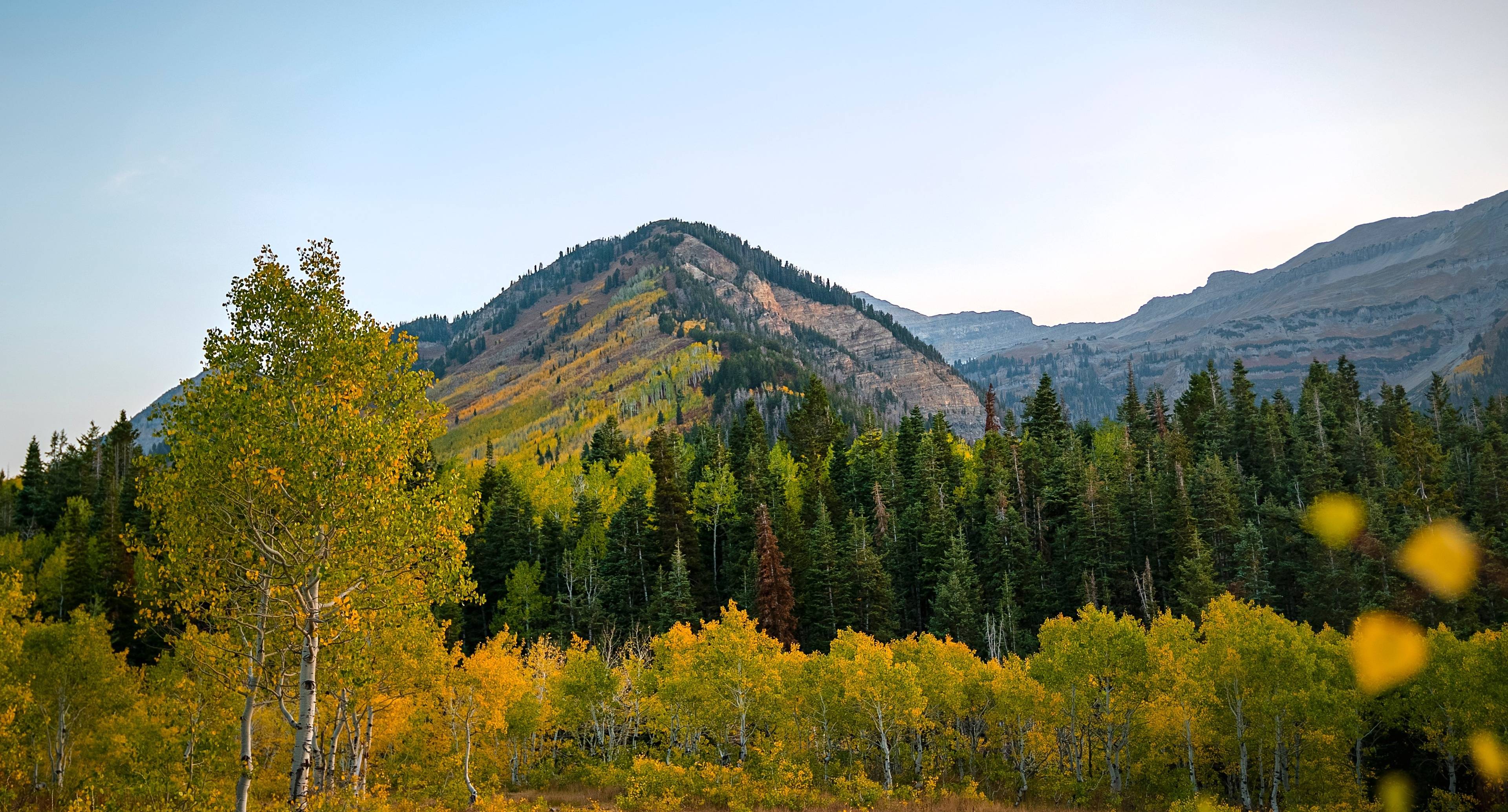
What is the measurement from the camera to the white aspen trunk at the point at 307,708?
20.3 m

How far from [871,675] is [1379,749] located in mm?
34653

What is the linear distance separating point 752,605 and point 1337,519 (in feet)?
187

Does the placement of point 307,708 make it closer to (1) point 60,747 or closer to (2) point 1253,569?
(1) point 60,747

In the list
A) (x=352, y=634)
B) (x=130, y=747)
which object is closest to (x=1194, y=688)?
(x=352, y=634)

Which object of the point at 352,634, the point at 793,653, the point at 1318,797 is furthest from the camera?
the point at 793,653

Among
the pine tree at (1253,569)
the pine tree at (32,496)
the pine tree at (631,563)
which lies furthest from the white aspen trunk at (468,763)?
the pine tree at (32,496)

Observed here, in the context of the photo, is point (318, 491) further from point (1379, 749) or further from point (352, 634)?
point (1379, 749)

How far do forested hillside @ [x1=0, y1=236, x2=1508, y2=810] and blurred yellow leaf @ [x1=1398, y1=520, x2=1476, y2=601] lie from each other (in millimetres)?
311

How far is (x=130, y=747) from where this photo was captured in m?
43.2

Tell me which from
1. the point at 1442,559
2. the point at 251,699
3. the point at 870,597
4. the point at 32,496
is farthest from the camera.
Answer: the point at 32,496

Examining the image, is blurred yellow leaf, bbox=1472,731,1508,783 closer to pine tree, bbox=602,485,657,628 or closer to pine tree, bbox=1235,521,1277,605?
pine tree, bbox=1235,521,1277,605

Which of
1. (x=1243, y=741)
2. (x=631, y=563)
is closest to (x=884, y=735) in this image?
(x=1243, y=741)

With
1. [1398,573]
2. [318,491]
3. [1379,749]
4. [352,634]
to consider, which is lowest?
[1379,749]

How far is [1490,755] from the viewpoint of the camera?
4444 centimetres
